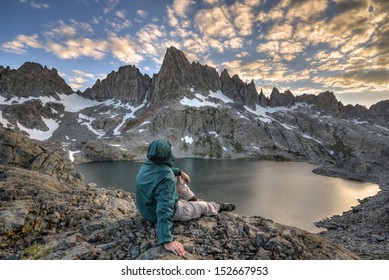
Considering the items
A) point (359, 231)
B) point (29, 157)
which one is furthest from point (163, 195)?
point (359, 231)

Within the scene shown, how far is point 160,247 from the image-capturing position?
5.46 meters

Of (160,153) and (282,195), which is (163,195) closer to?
(160,153)

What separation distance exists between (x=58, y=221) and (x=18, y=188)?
3.78 metres

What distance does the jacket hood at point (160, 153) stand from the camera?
577 cm

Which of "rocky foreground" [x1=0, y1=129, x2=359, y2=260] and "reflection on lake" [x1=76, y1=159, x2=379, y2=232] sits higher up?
"rocky foreground" [x1=0, y1=129, x2=359, y2=260]

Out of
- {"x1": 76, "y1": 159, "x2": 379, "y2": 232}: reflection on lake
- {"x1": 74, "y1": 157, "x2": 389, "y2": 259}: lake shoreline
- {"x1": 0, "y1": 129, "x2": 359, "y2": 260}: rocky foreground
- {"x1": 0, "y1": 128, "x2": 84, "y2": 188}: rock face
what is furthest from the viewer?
{"x1": 76, "y1": 159, "x2": 379, "y2": 232}: reflection on lake

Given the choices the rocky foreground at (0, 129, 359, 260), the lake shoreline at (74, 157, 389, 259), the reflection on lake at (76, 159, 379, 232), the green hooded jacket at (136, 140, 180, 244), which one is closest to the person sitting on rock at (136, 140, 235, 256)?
the green hooded jacket at (136, 140, 180, 244)

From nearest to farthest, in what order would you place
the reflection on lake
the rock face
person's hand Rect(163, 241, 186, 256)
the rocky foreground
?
1. person's hand Rect(163, 241, 186, 256)
2. the rocky foreground
3. the rock face
4. the reflection on lake

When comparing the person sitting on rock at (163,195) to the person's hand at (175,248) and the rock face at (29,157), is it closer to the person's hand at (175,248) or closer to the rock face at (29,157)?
the person's hand at (175,248)

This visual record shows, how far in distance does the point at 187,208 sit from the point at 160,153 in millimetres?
1928

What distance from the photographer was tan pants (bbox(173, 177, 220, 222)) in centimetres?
668

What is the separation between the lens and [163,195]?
5.47 meters

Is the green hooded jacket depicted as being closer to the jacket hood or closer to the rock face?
the jacket hood
